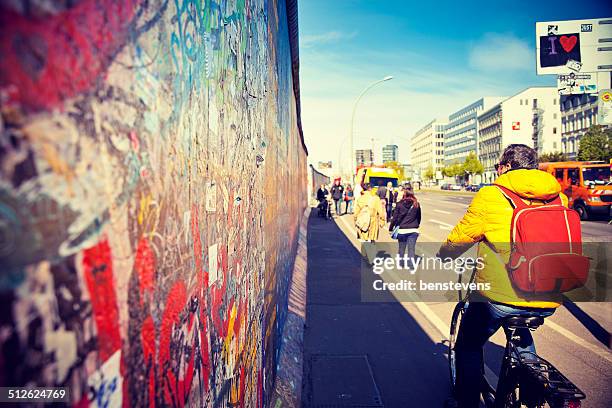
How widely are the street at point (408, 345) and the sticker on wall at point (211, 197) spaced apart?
299cm

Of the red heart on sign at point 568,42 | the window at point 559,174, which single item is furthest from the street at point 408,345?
the red heart on sign at point 568,42

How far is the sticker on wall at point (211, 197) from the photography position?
4.48ft

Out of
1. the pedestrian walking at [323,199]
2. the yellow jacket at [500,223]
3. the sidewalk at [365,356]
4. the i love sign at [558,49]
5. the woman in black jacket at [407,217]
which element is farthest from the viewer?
the i love sign at [558,49]

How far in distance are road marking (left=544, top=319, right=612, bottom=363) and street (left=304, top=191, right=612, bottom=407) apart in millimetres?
12

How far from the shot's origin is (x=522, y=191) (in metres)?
2.71

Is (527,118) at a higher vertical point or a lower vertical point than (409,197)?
higher

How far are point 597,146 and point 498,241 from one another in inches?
1723

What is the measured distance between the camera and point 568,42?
39562 mm

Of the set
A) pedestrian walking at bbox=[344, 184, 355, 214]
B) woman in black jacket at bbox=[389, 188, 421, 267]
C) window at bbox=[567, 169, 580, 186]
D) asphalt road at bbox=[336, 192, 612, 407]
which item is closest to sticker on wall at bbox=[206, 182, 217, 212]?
asphalt road at bbox=[336, 192, 612, 407]

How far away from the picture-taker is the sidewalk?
3.93 meters

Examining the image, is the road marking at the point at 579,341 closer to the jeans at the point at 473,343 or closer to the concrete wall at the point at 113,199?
the jeans at the point at 473,343

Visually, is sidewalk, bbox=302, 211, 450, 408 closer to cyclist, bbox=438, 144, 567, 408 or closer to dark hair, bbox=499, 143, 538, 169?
cyclist, bbox=438, 144, 567, 408

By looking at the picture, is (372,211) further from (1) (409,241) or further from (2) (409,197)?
(2) (409,197)

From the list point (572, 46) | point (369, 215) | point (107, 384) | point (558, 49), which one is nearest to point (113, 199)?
point (107, 384)
